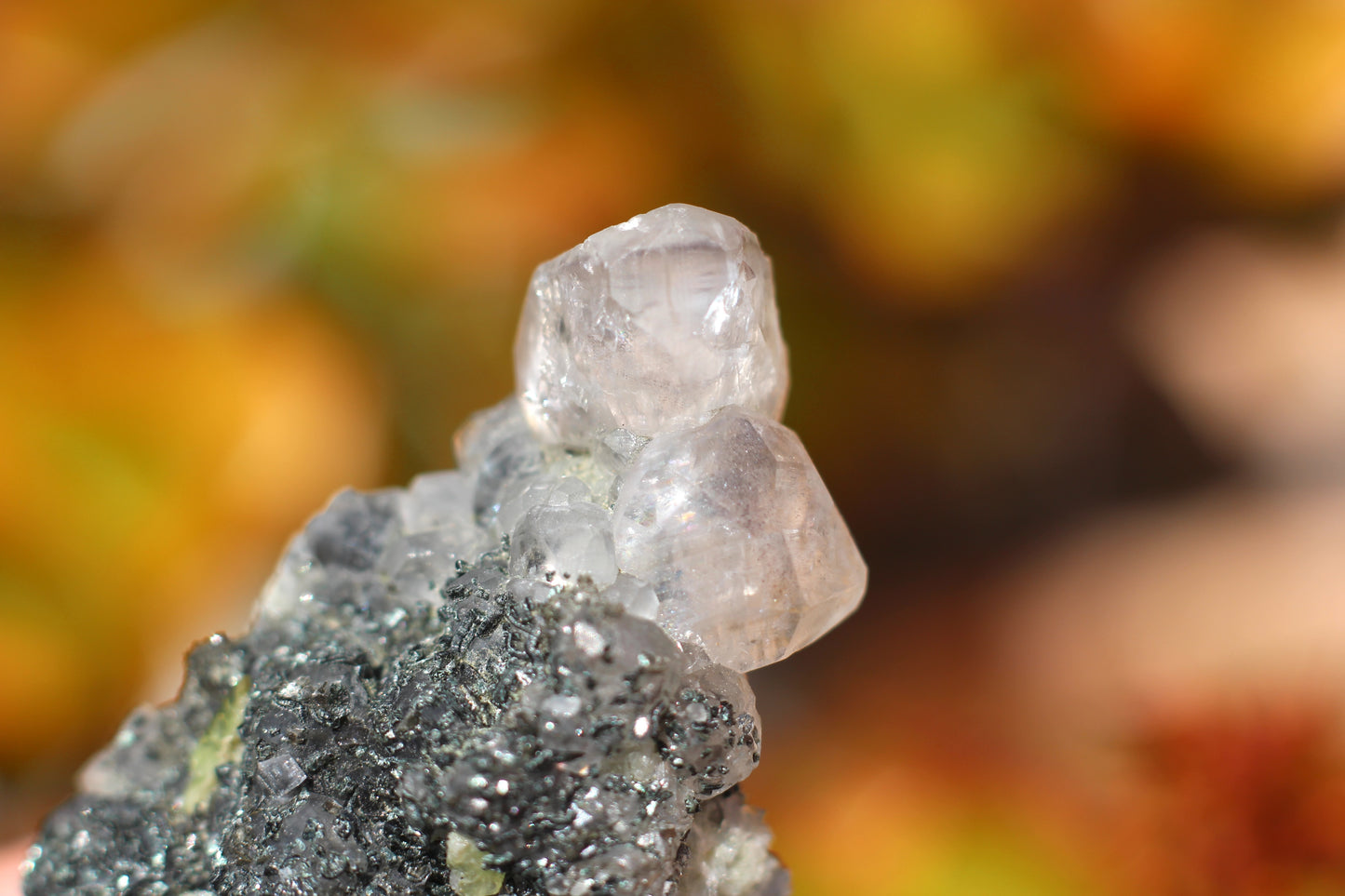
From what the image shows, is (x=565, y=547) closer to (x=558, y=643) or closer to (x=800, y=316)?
(x=558, y=643)

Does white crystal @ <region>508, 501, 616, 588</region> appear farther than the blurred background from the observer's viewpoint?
No

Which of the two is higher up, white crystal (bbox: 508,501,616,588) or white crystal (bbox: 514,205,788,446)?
white crystal (bbox: 514,205,788,446)

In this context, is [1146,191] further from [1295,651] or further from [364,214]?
[364,214]

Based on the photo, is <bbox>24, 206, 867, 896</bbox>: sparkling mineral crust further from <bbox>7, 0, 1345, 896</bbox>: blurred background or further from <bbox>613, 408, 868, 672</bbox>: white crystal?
<bbox>7, 0, 1345, 896</bbox>: blurred background

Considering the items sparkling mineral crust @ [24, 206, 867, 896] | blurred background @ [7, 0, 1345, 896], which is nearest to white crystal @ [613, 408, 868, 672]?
sparkling mineral crust @ [24, 206, 867, 896]

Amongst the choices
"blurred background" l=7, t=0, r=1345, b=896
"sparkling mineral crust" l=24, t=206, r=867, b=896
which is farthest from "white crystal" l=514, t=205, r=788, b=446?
"blurred background" l=7, t=0, r=1345, b=896

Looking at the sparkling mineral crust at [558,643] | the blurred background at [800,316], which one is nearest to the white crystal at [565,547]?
the sparkling mineral crust at [558,643]
